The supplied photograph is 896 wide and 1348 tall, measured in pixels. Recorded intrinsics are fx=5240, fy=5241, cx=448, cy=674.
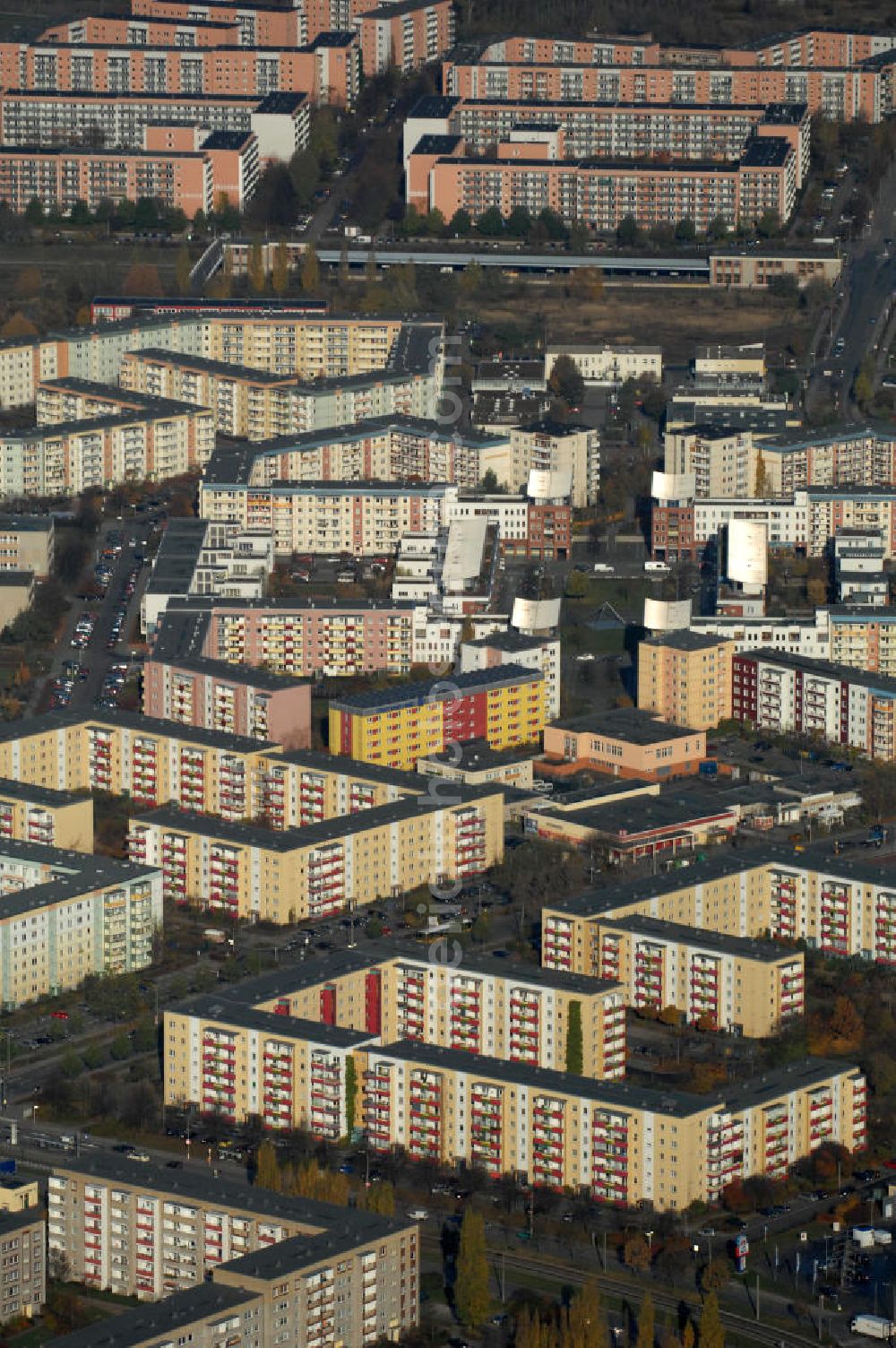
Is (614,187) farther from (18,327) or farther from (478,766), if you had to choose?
(478,766)

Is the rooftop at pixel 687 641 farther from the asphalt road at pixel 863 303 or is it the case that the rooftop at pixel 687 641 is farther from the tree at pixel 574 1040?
the tree at pixel 574 1040

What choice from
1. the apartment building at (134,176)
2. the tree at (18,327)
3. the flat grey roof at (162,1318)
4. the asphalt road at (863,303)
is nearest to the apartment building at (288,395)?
the tree at (18,327)

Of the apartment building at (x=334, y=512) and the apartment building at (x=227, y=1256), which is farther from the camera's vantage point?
the apartment building at (x=334, y=512)

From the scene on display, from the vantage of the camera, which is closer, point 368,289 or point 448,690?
point 448,690

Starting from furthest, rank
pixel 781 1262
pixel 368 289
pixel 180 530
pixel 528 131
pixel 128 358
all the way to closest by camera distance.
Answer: pixel 528 131, pixel 368 289, pixel 128 358, pixel 180 530, pixel 781 1262

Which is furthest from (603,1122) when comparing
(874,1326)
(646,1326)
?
(646,1326)

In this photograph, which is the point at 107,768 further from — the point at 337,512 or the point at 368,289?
the point at 368,289

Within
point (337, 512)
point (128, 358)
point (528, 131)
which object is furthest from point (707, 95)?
point (337, 512)
